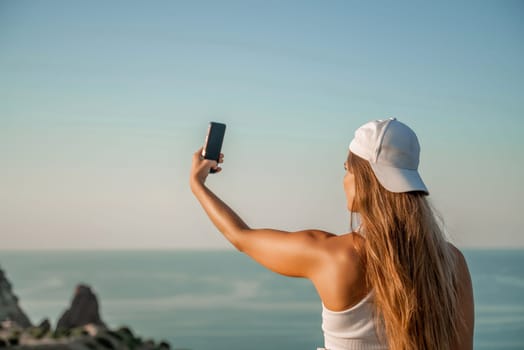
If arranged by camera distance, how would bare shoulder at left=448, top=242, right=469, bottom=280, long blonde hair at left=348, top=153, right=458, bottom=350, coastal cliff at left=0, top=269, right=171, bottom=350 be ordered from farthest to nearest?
bare shoulder at left=448, top=242, right=469, bottom=280, long blonde hair at left=348, top=153, right=458, bottom=350, coastal cliff at left=0, top=269, right=171, bottom=350

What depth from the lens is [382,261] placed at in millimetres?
2088

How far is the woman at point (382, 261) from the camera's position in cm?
210

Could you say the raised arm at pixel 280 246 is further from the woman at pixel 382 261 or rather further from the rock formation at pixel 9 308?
the rock formation at pixel 9 308

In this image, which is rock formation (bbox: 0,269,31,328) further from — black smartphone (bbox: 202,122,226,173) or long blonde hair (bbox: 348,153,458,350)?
long blonde hair (bbox: 348,153,458,350)

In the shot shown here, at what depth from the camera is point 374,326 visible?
213cm

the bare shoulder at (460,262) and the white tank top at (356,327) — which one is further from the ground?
the bare shoulder at (460,262)

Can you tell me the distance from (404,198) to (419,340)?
0.47m

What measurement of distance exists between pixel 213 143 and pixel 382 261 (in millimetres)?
1127

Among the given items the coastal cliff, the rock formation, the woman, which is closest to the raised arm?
the woman

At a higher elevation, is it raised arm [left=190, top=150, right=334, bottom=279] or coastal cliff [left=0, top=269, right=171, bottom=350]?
raised arm [left=190, top=150, right=334, bottom=279]

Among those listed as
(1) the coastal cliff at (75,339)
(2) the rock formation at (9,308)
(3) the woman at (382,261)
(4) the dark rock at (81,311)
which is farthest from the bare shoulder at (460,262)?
(4) the dark rock at (81,311)

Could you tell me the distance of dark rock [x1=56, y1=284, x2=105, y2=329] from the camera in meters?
3.96

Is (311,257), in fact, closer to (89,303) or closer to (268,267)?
(268,267)

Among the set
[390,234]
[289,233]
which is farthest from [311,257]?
[390,234]
